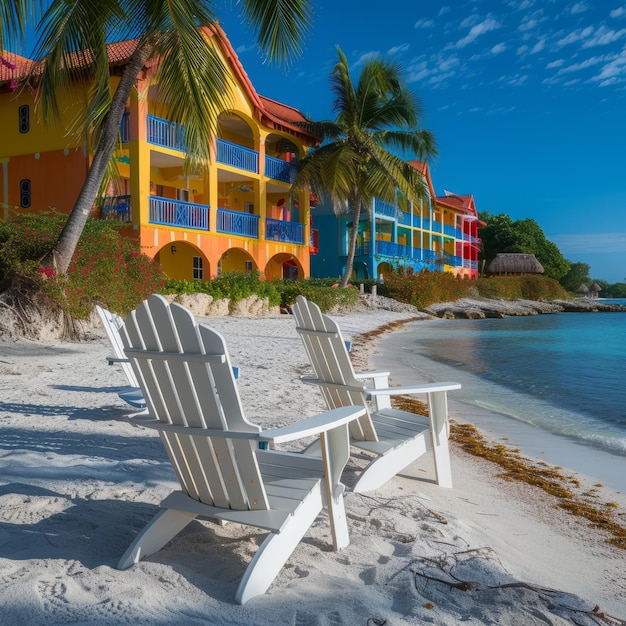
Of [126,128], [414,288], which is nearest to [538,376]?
[126,128]

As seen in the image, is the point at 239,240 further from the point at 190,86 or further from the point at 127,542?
the point at 127,542

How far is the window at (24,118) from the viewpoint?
19297 millimetres

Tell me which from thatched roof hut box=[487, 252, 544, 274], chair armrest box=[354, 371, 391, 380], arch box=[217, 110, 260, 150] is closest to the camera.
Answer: chair armrest box=[354, 371, 391, 380]

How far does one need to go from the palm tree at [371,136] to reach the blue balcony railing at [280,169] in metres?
0.45

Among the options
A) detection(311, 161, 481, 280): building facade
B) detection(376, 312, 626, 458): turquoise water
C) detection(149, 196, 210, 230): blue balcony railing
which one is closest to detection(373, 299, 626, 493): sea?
detection(376, 312, 626, 458): turquoise water

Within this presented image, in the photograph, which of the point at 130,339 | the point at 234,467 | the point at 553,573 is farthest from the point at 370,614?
the point at 130,339

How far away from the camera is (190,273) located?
21.8m

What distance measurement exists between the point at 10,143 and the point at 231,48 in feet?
26.0

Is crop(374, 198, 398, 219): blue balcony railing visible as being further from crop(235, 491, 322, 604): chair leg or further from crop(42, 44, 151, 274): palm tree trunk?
crop(235, 491, 322, 604): chair leg

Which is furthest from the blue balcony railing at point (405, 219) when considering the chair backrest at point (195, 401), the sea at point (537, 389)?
the chair backrest at point (195, 401)

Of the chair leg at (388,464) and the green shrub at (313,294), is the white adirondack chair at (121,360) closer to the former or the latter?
the chair leg at (388,464)

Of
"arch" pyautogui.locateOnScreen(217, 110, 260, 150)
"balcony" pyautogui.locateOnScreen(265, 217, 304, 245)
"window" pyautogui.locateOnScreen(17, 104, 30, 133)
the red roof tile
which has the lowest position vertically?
"balcony" pyautogui.locateOnScreen(265, 217, 304, 245)

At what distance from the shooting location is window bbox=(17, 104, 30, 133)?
1930cm

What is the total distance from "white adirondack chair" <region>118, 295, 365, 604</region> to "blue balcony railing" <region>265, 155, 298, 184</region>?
2091 cm
